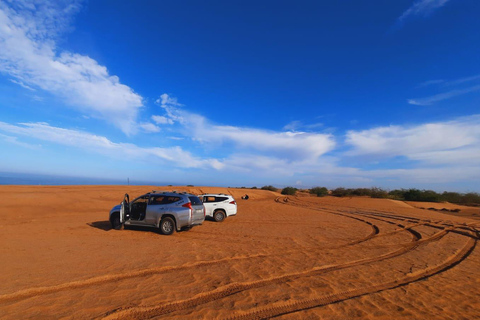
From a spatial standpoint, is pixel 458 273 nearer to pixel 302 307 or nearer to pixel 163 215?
pixel 302 307

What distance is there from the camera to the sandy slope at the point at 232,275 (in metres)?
4.17

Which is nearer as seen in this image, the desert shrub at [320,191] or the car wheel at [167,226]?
the car wheel at [167,226]

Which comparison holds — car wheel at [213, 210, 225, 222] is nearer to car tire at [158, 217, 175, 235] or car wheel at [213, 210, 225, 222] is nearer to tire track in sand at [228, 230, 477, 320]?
car tire at [158, 217, 175, 235]

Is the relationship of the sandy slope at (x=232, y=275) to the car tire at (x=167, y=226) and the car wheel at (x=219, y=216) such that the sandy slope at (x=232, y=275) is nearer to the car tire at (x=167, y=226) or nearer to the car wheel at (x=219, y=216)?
the car tire at (x=167, y=226)

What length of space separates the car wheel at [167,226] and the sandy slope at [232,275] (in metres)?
0.44

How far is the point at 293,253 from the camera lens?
777cm

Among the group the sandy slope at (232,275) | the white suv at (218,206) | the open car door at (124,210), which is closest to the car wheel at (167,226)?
the sandy slope at (232,275)

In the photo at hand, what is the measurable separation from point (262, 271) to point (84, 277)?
13.3 feet

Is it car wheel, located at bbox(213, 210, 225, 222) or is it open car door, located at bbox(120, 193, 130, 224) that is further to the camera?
car wheel, located at bbox(213, 210, 225, 222)

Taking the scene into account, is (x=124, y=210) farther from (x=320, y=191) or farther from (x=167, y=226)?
(x=320, y=191)

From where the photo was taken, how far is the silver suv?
10.1 metres

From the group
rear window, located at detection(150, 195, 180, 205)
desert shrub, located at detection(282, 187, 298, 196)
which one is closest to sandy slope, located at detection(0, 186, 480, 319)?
rear window, located at detection(150, 195, 180, 205)

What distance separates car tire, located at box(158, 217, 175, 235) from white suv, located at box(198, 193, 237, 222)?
4.16 metres

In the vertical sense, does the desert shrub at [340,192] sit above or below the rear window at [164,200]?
above
